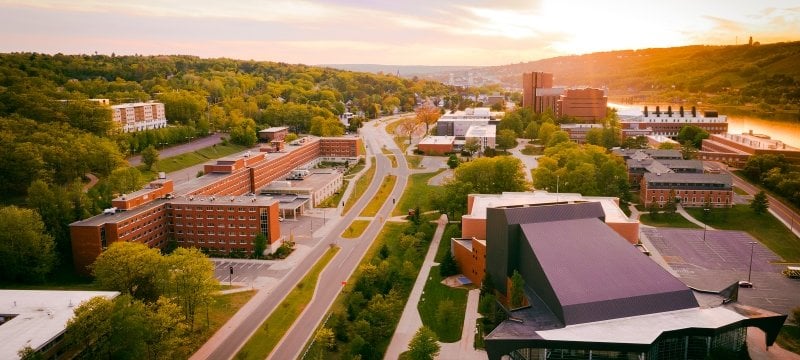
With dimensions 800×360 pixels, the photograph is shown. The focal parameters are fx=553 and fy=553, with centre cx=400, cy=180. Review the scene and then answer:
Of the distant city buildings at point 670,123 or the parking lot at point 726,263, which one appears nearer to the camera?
the parking lot at point 726,263

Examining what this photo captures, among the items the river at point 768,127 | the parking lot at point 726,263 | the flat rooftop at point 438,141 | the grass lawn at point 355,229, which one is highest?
the river at point 768,127

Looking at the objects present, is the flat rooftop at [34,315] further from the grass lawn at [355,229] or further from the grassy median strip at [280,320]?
the grass lawn at [355,229]

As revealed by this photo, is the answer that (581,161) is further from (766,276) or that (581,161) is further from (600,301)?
(600,301)

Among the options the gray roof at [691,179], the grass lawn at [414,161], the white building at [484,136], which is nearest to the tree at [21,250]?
the grass lawn at [414,161]

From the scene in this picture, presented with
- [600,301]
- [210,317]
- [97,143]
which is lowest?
[210,317]

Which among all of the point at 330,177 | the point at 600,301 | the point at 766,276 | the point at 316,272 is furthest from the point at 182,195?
the point at 766,276

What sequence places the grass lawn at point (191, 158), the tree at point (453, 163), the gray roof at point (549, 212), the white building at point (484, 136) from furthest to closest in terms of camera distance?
the white building at point (484, 136), the tree at point (453, 163), the grass lawn at point (191, 158), the gray roof at point (549, 212)
